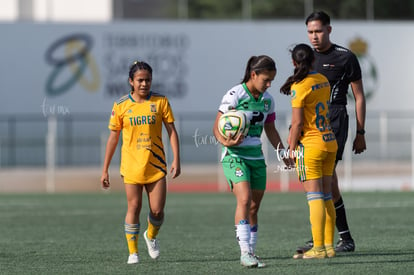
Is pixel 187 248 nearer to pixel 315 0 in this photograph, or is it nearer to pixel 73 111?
pixel 73 111

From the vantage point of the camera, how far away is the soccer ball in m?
8.20

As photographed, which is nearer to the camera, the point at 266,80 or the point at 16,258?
the point at 266,80

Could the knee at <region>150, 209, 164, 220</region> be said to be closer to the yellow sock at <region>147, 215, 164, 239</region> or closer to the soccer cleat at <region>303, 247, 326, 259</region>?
the yellow sock at <region>147, 215, 164, 239</region>

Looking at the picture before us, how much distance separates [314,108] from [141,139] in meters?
1.59

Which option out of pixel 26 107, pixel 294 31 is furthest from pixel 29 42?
pixel 294 31

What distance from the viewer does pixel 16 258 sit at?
9469 mm

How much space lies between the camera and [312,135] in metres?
8.70

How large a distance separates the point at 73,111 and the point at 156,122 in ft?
76.7

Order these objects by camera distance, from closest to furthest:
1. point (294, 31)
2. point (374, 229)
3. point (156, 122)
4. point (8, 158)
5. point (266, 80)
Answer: point (266, 80)
point (156, 122)
point (374, 229)
point (8, 158)
point (294, 31)

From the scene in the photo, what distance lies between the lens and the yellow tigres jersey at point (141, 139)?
8.88 metres

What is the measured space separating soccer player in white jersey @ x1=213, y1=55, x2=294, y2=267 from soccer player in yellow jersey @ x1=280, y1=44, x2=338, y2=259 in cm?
27

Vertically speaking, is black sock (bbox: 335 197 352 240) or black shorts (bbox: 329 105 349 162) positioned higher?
black shorts (bbox: 329 105 349 162)

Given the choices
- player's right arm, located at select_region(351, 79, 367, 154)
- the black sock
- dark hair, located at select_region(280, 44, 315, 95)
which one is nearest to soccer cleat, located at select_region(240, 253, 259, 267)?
dark hair, located at select_region(280, 44, 315, 95)

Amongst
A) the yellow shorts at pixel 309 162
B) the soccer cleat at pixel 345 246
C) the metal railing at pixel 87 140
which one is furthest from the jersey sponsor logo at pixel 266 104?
the metal railing at pixel 87 140
